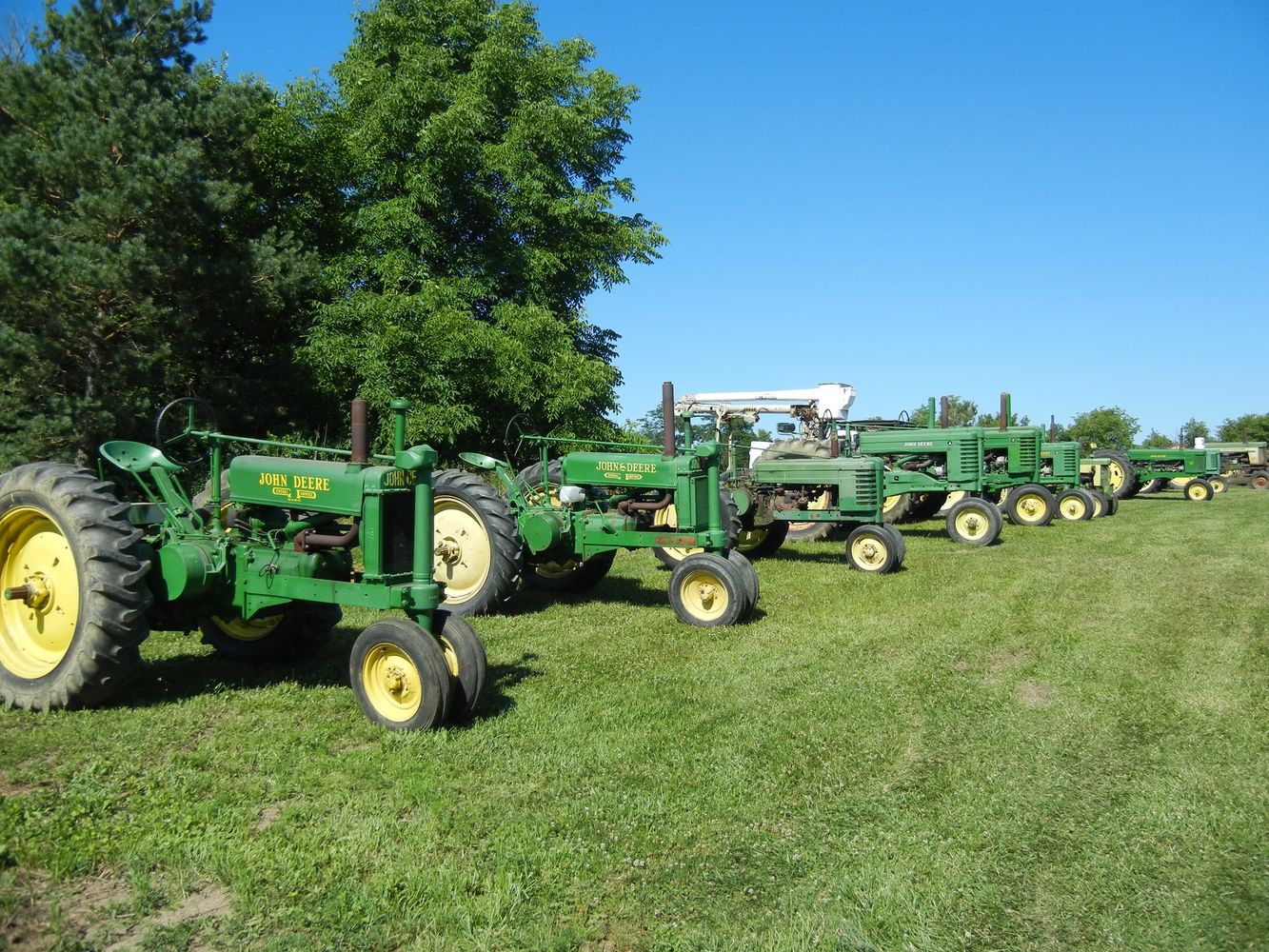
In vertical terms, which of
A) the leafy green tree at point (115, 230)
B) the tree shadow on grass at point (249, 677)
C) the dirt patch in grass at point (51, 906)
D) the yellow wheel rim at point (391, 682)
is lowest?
the dirt patch in grass at point (51, 906)

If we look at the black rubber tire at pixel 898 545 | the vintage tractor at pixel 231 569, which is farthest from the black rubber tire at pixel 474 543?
the black rubber tire at pixel 898 545

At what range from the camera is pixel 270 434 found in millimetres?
15984

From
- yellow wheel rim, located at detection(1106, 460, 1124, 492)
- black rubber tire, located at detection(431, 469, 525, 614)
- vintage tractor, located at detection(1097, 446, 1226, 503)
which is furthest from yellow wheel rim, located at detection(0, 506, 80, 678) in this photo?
vintage tractor, located at detection(1097, 446, 1226, 503)

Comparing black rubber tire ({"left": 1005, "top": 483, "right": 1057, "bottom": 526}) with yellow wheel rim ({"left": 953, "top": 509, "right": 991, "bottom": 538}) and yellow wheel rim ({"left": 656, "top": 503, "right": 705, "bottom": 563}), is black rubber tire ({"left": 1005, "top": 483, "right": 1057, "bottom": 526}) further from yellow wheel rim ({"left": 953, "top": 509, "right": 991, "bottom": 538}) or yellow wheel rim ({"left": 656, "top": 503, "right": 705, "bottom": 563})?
yellow wheel rim ({"left": 656, "top": 503, "right": 705, "bottom": 563})

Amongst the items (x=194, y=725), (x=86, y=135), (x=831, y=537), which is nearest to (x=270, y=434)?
(x=86, y=135)

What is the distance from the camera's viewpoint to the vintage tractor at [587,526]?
25.9ft

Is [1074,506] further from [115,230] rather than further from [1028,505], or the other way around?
[115,230]

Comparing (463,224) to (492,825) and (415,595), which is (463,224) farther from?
(492,825)

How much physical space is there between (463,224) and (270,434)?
6179mm

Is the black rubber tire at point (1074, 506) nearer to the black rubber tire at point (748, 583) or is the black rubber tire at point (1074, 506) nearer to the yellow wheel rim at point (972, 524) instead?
the yellow wheel rim at point (972, 524)

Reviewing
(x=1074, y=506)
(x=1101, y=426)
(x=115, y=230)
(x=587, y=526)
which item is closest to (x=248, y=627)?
A: (x=587, y=526)

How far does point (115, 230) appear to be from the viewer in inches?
526

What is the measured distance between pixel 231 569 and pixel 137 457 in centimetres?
96

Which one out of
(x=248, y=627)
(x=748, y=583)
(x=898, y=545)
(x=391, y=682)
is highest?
(x=898, y=545)
